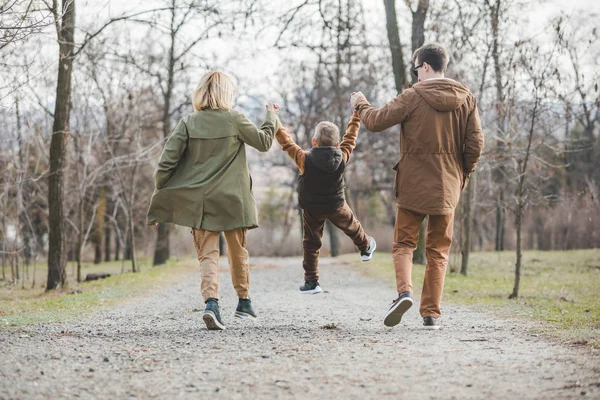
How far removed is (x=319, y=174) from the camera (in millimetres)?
6812

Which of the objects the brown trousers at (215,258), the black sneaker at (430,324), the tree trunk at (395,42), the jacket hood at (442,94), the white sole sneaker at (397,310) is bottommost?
the black sneaker at (430,324)

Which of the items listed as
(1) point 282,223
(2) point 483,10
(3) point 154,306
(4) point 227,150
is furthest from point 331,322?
(1) point 282,223

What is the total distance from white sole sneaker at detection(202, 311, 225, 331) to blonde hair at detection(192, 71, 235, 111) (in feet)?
6.12

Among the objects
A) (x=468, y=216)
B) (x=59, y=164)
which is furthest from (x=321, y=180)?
(x=468, y=216)

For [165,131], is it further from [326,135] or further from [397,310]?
[397,310]

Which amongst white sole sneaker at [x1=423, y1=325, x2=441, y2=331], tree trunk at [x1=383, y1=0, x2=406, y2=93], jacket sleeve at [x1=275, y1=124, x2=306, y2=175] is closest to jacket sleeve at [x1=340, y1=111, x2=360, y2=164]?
jacket sleeve at [x1=275, y1=124, x2=306, y2=175]

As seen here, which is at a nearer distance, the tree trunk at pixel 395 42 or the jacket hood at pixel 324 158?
the jacket hood at pixel 324 158

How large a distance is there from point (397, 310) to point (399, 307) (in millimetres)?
38

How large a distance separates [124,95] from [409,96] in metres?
15.8

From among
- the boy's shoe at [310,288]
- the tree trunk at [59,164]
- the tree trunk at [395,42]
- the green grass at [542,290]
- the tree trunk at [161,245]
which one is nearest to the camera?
the green grass at [542,290]

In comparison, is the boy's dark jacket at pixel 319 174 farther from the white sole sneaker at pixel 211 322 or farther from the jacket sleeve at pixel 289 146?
the white sole sneaker at pixel 211 322

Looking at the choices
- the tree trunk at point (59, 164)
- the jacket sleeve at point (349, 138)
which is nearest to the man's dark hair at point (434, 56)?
the jacket sleeve at point (349, 138)

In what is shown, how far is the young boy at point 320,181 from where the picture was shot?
6.74m

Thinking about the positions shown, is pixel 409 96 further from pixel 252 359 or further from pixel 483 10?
pixel 483 10
